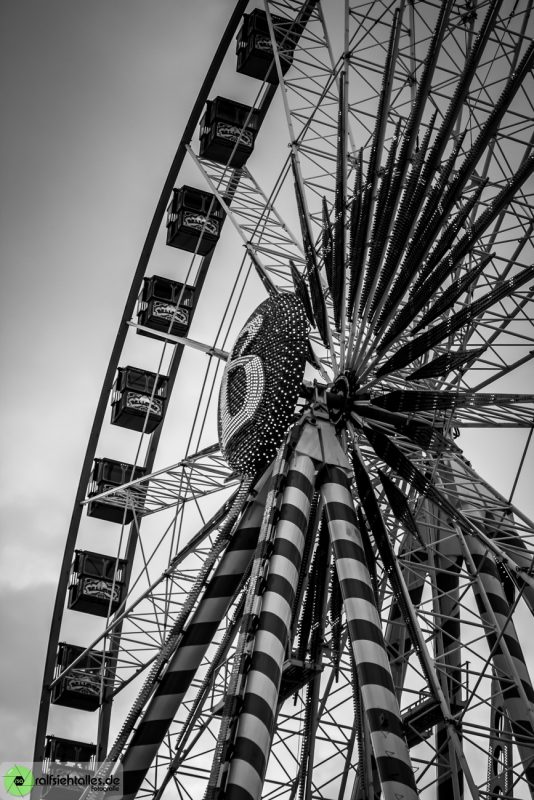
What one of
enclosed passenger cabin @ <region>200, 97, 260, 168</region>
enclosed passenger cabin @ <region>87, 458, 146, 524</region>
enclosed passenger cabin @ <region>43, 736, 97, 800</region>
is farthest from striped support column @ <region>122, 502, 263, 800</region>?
enclosed passenger cabin @ <region>43, 736, 97, 800</region>

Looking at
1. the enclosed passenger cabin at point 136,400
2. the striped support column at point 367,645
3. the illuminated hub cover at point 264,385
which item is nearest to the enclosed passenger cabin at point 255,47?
the enclosed passenger cabin at point 136,400

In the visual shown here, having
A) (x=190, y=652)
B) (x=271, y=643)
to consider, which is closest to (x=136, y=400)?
(x=190, y=652)

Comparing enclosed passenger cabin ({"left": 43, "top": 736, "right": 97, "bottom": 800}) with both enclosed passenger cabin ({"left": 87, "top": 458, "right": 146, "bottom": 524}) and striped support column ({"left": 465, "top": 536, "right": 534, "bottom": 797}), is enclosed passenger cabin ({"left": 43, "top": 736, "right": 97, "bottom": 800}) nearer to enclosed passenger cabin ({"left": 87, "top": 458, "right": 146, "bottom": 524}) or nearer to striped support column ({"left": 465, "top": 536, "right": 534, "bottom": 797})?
enclosed passenger cabin ({"left": 87, "top": 458, "right": 146, "bottom": 524})

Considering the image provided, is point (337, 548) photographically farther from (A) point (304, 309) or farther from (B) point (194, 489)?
(B) point (194, 489)

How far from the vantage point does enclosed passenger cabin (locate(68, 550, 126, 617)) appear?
26359 millimetres

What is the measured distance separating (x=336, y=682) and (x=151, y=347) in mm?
12669

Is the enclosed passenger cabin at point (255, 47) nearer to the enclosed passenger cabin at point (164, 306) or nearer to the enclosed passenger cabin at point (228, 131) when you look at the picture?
the enclosed passenger cabin at point (228, 131)

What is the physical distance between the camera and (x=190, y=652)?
15250 millimetres

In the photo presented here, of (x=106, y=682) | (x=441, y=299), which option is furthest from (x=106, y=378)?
(x=441, y=299)

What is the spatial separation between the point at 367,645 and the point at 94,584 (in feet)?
46.5

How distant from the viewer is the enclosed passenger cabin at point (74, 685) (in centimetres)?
2559

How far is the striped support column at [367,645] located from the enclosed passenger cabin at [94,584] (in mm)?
12345

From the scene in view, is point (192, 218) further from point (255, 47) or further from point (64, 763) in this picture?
point (64, 763)

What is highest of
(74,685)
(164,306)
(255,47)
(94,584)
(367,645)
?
(255,47)
